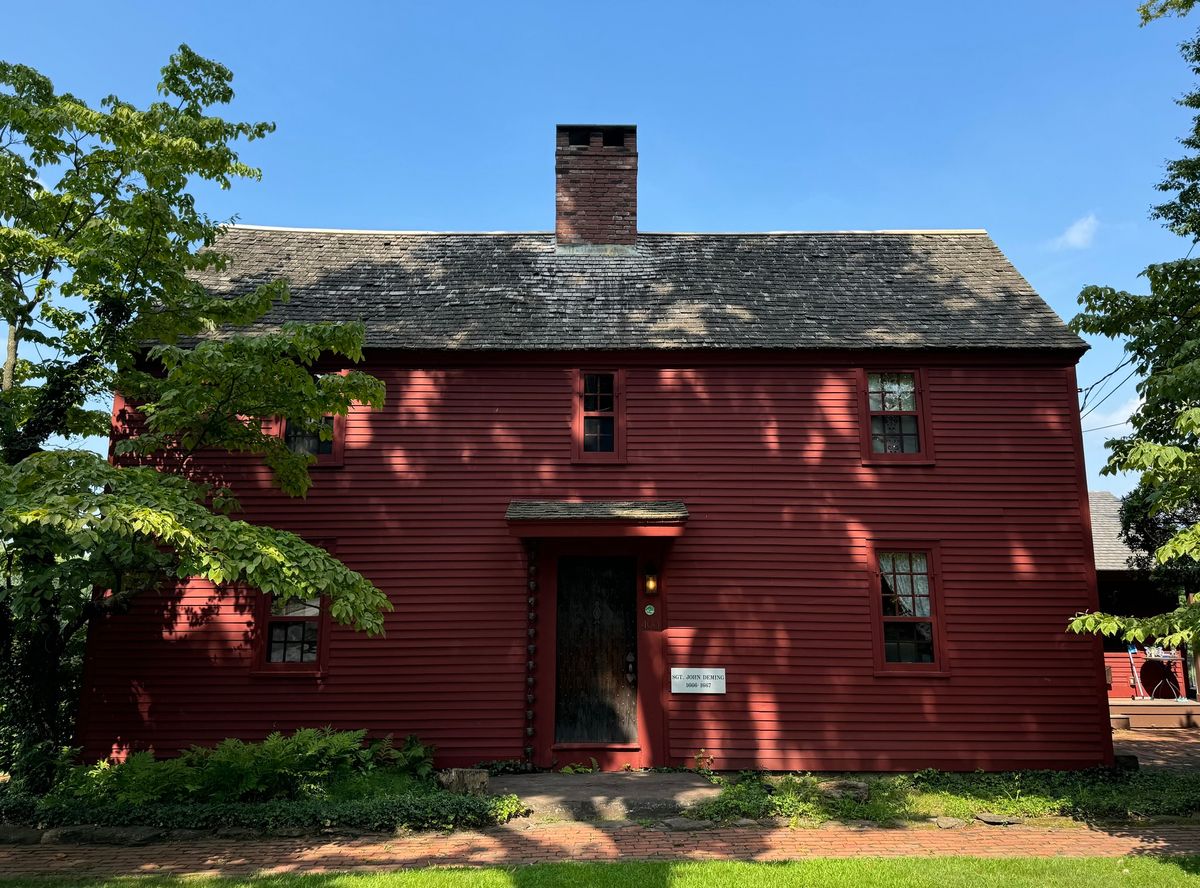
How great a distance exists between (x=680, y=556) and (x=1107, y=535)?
15977mm

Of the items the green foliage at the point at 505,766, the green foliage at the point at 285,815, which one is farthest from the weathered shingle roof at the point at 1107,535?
the green foliage at the point at 285,815

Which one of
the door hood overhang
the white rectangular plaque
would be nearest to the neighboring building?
the white rectangular plaque

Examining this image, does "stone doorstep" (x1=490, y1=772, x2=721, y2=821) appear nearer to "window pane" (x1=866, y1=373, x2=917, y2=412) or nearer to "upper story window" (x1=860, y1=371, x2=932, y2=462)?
"upper story window" (x1=860, y1=371, x2=932, y2=462)

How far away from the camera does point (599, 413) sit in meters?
10.8

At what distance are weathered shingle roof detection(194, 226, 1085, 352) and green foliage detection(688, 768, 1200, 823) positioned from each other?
5.46 metres

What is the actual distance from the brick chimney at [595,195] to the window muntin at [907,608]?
6.75m

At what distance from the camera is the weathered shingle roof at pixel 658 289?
36.0 ft

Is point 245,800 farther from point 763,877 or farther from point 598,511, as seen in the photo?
point 763,877

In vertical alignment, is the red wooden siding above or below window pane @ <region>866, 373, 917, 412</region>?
below

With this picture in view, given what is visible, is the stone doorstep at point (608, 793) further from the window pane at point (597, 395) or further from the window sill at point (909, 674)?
the window pane at point (597, 395)

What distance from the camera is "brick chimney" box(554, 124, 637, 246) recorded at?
13.3 m

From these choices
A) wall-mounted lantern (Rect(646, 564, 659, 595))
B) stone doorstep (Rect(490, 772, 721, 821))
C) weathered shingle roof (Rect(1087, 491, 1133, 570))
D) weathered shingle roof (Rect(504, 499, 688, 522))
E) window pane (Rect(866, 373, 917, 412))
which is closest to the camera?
stone doorstep (Rect(490, 772, 721, 821))

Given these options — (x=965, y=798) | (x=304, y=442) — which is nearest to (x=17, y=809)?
(x=304, y=442)

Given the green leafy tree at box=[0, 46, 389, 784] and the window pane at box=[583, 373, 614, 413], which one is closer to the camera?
the green leafy tree at box=[0, 46, 389, 784]
